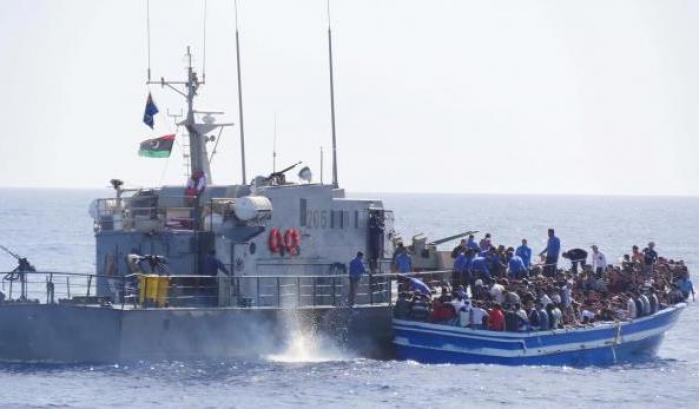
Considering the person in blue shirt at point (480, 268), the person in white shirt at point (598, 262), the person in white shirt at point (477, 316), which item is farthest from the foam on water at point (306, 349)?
the person in white shirt at point (598, 262)

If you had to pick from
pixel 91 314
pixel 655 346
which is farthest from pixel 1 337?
pixel 655 346

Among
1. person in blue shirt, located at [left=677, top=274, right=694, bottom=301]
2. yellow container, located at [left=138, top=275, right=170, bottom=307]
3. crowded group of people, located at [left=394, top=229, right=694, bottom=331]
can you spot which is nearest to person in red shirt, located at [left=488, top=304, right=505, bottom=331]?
crowded group of people, located at [left=394, top=229, right=694, bottom=331]

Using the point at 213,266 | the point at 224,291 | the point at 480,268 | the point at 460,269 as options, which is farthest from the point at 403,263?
the point at 213,266

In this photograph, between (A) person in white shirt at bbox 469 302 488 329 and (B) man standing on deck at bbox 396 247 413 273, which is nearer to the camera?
(A) person in white shirt at bbox 469 302 488 329

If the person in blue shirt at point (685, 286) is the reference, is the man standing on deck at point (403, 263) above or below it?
above

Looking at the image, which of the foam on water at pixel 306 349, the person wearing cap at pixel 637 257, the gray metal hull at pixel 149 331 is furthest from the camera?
the person wearing cap at pixel 637 257

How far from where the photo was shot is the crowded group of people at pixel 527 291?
137 feet

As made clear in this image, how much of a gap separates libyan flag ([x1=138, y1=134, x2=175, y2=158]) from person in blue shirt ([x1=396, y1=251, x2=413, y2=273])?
6326 mm

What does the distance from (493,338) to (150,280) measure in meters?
8.45

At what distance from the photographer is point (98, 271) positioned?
140ft

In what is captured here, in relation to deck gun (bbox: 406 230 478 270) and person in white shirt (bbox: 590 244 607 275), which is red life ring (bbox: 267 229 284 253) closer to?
deck gun (bbox: 406 230 478 270)

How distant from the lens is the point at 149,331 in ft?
127

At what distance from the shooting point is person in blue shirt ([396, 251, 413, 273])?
43.8 metres

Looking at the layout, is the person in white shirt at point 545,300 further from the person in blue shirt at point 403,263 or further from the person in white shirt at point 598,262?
the person in white shirt at point 598,262
